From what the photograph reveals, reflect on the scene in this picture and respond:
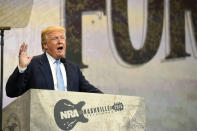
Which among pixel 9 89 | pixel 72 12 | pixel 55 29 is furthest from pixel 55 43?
pixel 72 12

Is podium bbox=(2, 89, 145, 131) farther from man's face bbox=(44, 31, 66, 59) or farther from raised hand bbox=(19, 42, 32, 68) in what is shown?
man's face bbox=(44, 31, 66, 59)

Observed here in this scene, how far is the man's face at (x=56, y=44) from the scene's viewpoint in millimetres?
2869

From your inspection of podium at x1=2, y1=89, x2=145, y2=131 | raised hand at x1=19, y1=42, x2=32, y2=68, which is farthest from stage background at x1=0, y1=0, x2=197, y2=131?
podium at x1=2, y1=89, x2=145, y2=131

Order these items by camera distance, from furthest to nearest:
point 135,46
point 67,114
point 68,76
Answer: point 135,46 < point 68,76 < point 67,114

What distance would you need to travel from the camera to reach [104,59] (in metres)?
4.99

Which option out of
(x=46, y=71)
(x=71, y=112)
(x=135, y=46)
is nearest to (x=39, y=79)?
(x=46, y=71)

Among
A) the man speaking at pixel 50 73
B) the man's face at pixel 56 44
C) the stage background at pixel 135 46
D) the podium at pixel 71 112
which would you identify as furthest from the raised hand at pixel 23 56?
the stage background at pixel 135 46

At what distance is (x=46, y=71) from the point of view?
2.74m

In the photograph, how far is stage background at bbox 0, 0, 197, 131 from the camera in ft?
15.7

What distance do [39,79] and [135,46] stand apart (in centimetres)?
274

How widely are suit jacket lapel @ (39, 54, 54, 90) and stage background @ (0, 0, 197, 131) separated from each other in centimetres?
174

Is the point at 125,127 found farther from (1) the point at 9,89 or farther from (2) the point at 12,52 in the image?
(2) the point at 12,52

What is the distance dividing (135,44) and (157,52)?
318mm

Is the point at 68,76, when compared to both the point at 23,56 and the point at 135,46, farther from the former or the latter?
the point at 135,46
